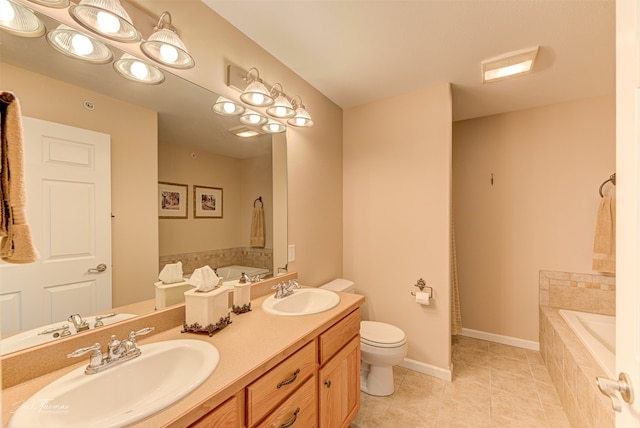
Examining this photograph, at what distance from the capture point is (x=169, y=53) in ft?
3.93

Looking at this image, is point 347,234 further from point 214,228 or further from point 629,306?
point 629,306

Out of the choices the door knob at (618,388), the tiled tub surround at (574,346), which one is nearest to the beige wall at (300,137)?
the door knob at (618,388)

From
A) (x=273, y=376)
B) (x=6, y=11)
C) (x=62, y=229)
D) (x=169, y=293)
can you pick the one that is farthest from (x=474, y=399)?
(x=6, y=11)

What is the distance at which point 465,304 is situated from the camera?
306 cm

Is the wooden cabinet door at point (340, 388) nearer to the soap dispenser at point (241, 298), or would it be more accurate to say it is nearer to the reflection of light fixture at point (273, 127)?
the soap dispenser at point (241, 298)

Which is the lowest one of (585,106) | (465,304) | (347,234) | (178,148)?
(465,304)

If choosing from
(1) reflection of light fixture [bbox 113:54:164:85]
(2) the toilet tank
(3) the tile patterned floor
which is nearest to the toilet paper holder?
(2) the toilet tank

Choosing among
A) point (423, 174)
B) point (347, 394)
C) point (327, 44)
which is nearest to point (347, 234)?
point (423, 174)

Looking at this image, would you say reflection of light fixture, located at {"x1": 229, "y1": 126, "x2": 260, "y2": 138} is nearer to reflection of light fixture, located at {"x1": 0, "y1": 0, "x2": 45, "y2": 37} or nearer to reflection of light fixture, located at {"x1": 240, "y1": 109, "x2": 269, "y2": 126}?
reflection of light fixture, located at {"x1": 240, "y1": 109, "x2": 269, "y2": 126}

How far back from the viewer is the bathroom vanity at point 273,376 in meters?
0.77

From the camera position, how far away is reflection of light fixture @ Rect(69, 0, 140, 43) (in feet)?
3.07

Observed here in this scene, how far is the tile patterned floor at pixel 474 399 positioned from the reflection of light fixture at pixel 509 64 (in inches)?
96.7

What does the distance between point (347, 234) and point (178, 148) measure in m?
1.82

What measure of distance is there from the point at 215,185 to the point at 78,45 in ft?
2.52
